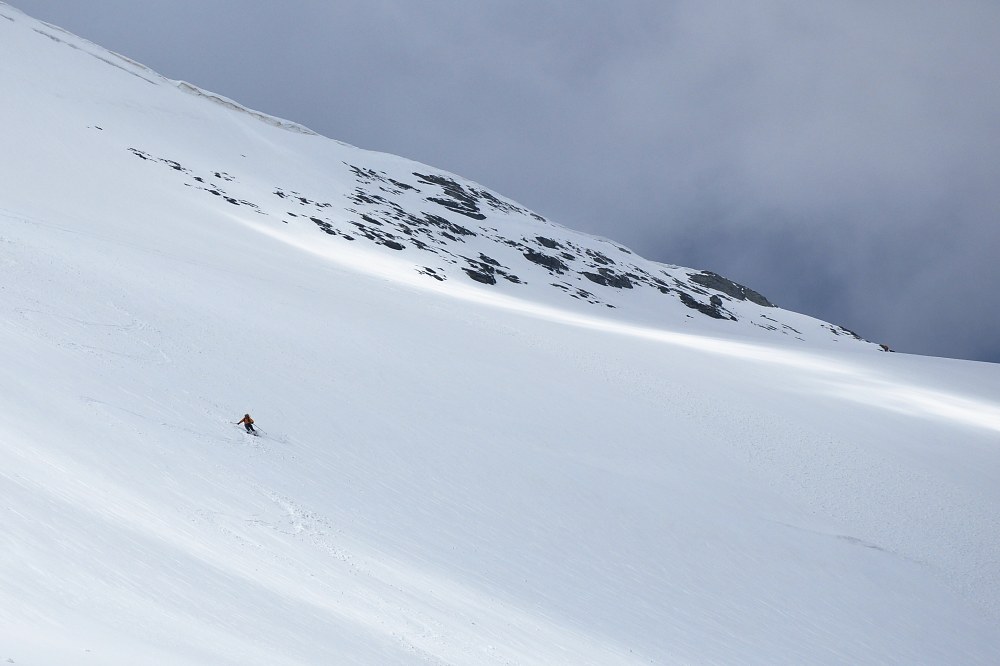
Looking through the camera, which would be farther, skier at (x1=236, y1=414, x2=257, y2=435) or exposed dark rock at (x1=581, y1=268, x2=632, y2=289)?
exposed dark rock at (x1=581, y1=268, x2=632, y2=289)

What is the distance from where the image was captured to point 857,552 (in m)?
17.8

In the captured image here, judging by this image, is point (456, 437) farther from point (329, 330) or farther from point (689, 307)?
point (689, 307)

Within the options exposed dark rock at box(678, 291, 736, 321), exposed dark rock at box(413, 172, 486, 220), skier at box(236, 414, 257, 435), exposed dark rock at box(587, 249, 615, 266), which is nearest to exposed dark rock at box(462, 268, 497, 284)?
exposed dark rock at box(413, 172, 486, 220)

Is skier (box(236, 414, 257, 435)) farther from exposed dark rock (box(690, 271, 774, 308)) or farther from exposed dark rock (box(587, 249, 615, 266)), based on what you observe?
A: exposed dark rock (box(690, 271, 774, 308))

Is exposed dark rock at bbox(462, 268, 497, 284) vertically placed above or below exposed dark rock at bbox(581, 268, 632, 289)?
below

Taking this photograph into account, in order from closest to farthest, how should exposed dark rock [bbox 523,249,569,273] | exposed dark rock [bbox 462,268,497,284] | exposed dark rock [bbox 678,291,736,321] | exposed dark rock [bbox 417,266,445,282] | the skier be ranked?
the skier, exposed dark rock [bbox 417,266,445,282], exposed dark rock [bbox 462,268,497,284], exposed dark rock [bbox 523,249,569,273], exposed dark rock [bbox 678,291,736,321]

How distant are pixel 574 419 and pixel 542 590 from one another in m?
10.4

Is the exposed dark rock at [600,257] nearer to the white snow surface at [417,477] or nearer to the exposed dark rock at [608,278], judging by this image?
the exposed dark rock at [608,278]

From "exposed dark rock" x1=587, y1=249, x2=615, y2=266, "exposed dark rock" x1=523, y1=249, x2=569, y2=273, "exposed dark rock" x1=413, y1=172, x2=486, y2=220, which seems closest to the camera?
"exposed dark rock" x1=523, y1=249, x2=569, y2=273

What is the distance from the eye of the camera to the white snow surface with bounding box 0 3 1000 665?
7.34 metres

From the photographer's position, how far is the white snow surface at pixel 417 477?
734 centimetres

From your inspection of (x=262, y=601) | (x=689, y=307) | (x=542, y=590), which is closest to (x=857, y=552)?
(x=542, y=590)

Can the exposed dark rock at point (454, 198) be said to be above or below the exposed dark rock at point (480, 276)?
above

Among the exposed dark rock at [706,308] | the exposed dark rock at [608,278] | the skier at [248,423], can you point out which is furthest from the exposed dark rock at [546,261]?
the skier at [248,423]
